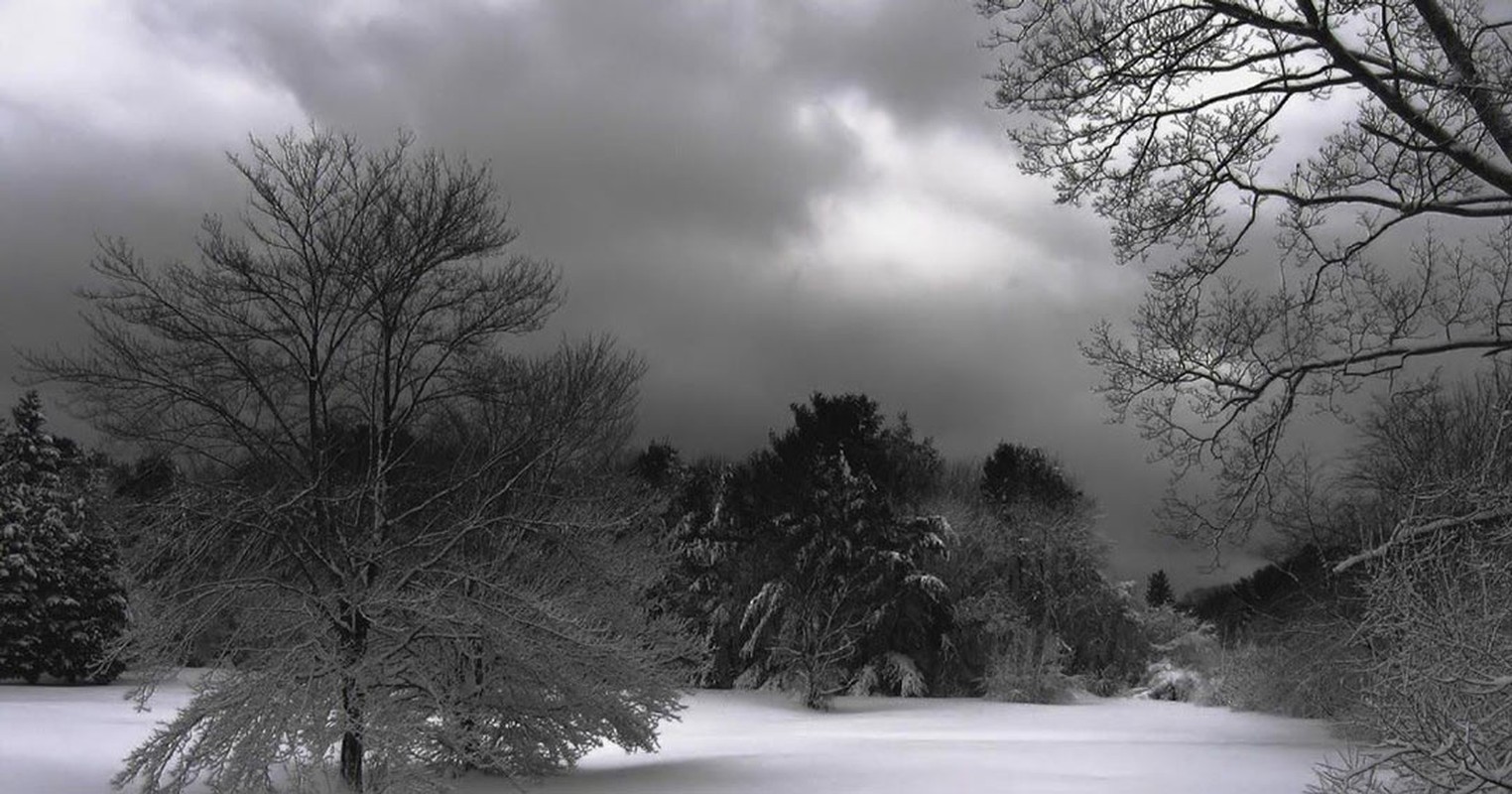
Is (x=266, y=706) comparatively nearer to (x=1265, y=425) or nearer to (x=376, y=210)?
(x=376, y=210)

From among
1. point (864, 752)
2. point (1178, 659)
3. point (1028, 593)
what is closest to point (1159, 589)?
point (1178, 659)

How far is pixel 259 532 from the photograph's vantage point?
573 inches

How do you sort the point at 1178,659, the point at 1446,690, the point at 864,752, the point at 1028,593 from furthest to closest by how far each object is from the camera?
1. the point at 1178,659
2. the point at 1028,593
3. the point at 864,752
4. the point at 1446,690

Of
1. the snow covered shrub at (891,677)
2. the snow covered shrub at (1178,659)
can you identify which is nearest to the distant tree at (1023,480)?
the snow covered shrub at (1178,659)

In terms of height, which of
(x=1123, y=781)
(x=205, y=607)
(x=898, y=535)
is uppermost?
(x=898, y=535)

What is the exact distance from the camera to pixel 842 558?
132 feet

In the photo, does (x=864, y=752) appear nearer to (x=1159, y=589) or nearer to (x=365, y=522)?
(x=365, y=522)

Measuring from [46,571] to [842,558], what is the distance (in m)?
26.0

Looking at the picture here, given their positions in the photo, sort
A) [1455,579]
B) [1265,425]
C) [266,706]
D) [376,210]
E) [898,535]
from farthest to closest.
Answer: [898,535] < [376,210] < [266,706] < [1265,425] < [1455,579]

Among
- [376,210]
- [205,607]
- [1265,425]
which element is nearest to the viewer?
[1265,425]

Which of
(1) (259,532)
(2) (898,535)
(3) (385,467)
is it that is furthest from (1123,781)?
(2) (898,535)

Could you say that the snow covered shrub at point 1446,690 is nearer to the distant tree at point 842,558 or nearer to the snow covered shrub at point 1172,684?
the distant tree at point 842,558

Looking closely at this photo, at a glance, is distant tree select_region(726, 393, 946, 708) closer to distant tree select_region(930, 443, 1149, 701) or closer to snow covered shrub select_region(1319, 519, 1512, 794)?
distant tree select_region(930, 443, 1149, 701)

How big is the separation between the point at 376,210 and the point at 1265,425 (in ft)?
37.3
